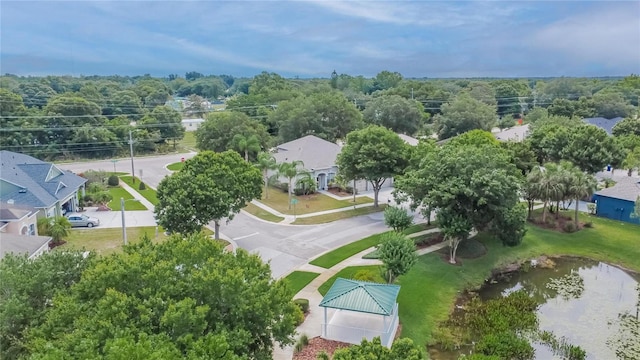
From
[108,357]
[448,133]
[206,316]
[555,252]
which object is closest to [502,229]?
[555,252]

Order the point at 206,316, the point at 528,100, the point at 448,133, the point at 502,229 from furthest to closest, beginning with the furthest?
the point at 528,100
the point at 448,133
the point at 502,229
the point at 206,316

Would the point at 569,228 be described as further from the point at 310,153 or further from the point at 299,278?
the point at 310,153

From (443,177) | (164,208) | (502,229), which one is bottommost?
(502,229)

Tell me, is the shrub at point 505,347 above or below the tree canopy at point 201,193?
below

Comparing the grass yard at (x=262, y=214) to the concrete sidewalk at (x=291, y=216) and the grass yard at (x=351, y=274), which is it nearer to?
the concrete sidewalk at (x=291, y=216)

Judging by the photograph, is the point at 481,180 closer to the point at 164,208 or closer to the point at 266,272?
the point at 266,272

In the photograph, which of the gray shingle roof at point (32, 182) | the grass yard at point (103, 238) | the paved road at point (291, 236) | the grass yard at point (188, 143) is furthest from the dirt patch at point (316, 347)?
the grass yard at point (188, 143)
